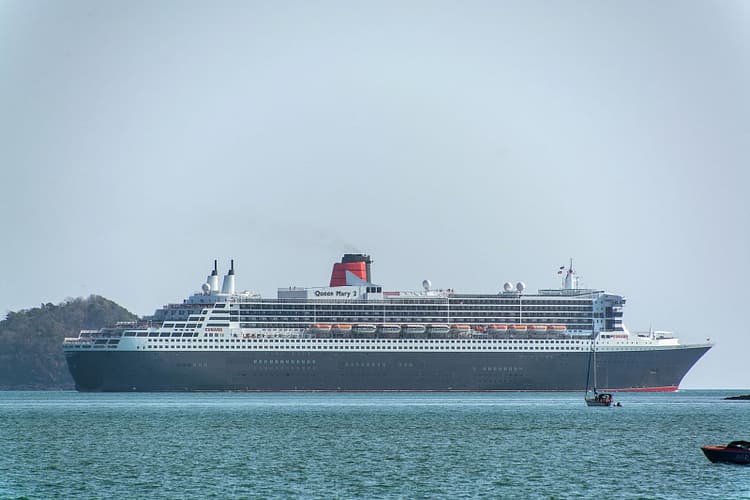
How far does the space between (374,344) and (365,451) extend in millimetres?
70509

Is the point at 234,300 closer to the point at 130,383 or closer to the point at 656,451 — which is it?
the point at 130,383

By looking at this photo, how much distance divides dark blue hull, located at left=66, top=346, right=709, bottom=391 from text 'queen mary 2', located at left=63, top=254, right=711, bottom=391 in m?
0.10

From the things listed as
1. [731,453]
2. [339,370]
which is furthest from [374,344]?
[731,453]

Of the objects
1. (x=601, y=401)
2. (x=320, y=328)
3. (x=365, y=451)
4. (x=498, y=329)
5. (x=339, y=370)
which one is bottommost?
(x=365, y=451)

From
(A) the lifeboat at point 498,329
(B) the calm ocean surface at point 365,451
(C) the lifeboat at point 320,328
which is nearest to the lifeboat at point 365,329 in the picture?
(C) the lifeboat at point 320,328

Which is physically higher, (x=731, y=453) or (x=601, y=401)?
(x=601, y=401)

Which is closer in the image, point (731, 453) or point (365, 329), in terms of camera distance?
point (731, 453)

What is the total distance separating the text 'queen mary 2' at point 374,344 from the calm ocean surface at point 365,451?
743 inches

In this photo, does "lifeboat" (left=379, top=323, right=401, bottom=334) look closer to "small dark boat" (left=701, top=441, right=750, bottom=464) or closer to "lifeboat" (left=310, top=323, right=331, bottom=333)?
"lifeboat" (left=310, top=323, right=331, bottom=333)

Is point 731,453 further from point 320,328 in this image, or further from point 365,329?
point 320,328

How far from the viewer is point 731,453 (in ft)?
227

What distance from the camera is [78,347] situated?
143m

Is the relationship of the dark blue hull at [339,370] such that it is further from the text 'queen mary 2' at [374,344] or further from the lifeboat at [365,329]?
the lifeboat at [365,329]

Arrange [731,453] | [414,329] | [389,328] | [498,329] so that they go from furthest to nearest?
[498,329]
[414,329]
[389,328]
[731,453]
